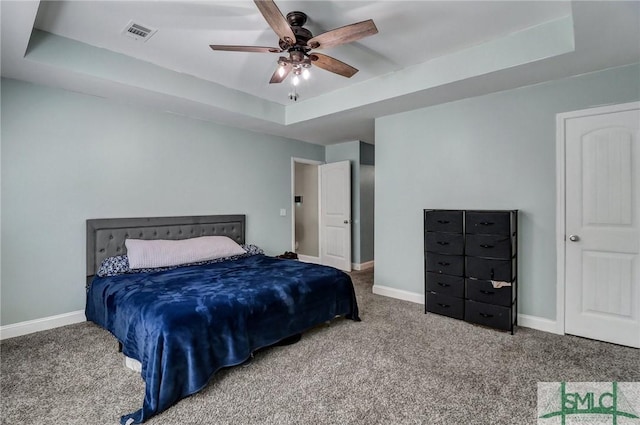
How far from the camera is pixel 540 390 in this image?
2.04m

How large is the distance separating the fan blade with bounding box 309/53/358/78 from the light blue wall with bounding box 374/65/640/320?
5.03ft

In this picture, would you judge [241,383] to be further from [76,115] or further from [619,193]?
[619,193]

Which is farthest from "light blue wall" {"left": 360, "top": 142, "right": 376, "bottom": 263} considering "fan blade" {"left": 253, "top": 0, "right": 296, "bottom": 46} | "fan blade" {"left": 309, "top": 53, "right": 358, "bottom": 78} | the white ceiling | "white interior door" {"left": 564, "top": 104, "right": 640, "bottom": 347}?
"fan blade" {"left": 253, "top": 0, "right": 296, "bottom": 46}

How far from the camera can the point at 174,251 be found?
3457 millimetres

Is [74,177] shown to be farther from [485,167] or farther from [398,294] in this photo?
[485,167]

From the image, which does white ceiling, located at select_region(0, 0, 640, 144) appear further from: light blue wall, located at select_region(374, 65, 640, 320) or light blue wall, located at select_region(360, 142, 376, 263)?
light blue wall, located at select_region(360, 142, 376, 263)

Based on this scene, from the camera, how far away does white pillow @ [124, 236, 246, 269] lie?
324 centimetres

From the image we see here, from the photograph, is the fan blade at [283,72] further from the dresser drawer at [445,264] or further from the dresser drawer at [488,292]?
the dresser drawer at [488,292]

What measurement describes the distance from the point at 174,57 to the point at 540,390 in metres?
3.92

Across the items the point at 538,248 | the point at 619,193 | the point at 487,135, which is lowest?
the point at 538,248

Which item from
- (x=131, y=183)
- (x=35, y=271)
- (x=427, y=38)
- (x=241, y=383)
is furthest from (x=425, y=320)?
(x=35, y=271)

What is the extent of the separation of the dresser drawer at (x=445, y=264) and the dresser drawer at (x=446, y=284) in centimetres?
5

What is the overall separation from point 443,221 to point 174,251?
2.91m

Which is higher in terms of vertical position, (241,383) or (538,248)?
(538,248)
